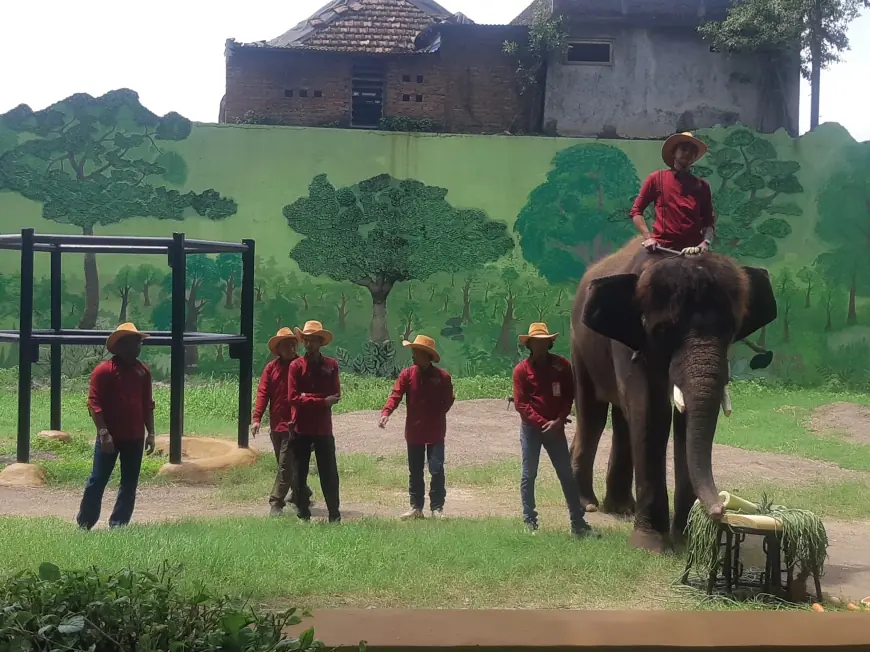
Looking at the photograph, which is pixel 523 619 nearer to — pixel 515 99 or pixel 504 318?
pixel 504 318

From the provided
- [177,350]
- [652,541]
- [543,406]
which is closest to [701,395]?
[652,541]

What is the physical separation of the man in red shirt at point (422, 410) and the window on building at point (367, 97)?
1759cm

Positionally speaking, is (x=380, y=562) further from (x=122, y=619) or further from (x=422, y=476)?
(x=122, y=619)

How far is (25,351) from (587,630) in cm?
884

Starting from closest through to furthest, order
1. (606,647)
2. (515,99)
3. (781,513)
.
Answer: (606,647) → (781,513) → (515,99)

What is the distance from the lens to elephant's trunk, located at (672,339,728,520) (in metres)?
6.30

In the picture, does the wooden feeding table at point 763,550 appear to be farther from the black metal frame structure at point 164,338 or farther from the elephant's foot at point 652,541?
the black metal frame structure at point 164,338

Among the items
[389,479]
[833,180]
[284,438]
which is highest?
[833,180]

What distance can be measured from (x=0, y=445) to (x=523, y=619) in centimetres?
1061

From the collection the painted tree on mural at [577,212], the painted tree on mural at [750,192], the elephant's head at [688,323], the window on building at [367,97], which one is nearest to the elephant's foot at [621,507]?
the elephant's head at [688,323]

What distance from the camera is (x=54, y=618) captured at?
2754mm

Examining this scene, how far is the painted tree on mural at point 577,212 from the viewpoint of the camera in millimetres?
21422

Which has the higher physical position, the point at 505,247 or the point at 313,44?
the point at 313,44

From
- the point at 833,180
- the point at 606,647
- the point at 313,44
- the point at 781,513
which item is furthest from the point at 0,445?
the point at 833,180
